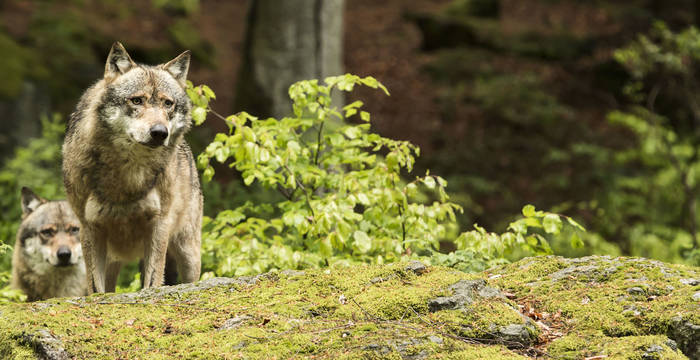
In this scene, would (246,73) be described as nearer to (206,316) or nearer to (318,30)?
(318,30)

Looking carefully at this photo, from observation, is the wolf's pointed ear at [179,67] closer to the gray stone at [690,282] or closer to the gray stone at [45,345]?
the gray stone at [45,345]

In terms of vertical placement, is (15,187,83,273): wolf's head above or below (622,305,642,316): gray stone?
below

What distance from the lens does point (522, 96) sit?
17062mm

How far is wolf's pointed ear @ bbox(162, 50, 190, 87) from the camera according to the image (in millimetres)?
5547

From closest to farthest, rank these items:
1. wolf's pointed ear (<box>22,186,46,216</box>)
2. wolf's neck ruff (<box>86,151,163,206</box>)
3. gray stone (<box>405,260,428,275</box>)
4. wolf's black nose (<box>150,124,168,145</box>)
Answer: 1. gray stone (<box>405,260,428,275</box>)
2. wolf's black nose (<box>150,124,168,145</box>)
3. wolf's neck ruff (<box>86,151,163,206</box>)
4. wolf's pointed ear (<box>22,186,46,216</box>)

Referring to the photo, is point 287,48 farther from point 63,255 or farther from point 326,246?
point 326,246

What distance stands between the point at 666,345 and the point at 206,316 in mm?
2601

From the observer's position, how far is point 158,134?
16.1 feet

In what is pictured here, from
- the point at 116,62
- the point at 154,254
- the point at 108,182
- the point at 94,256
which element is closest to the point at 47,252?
the point at 94,256

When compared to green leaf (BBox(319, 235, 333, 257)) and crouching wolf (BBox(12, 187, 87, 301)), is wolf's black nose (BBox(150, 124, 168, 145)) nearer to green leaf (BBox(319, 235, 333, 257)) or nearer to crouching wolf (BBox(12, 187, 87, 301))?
green leaf (BBox(319, 235, 333, 257))

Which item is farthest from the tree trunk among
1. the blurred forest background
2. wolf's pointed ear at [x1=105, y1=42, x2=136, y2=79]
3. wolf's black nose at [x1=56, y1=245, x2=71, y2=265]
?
wolf's pointed ear at [x1=105, y1=42, x2=136, y2=79]

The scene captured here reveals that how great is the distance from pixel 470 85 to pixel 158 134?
14735 mm

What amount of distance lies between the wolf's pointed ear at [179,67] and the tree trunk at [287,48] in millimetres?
6965

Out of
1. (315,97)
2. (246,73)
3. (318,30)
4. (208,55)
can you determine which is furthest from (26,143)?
(315,97)
